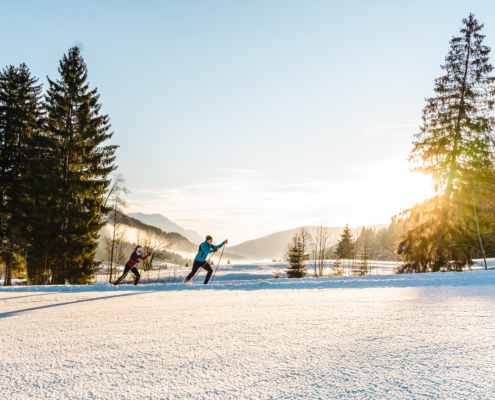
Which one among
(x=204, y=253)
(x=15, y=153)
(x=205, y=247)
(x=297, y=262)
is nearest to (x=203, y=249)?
(x=205, y=247)

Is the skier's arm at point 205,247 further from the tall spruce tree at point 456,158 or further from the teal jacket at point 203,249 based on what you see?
the tall spruce tree at point 456,158

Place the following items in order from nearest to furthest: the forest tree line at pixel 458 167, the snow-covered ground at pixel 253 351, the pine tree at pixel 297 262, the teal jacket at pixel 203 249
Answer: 1. the snow-covered ground at pixel 253 351
2. the teal jacket at pixel 203 249
3. the forest tree line at pixel 458 167
4. the pine tree at pixel 297 262

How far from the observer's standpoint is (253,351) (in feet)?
12.0

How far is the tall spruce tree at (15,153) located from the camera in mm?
20406

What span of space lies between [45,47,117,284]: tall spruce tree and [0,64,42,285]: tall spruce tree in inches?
68.3

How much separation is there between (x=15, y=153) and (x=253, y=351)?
24.4 meters

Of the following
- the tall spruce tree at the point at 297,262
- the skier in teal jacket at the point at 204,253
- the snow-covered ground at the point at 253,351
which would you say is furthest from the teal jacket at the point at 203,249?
the tall spruce tree at the point at 297,262

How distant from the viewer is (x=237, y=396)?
262cm

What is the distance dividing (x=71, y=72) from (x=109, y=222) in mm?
11023

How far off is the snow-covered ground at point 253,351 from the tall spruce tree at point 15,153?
17.0 m

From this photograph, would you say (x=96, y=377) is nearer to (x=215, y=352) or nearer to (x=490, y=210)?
(x=215, y=352)

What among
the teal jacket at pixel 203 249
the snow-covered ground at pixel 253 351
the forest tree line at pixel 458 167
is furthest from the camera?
Result: the forest tree line at pixel 458 167

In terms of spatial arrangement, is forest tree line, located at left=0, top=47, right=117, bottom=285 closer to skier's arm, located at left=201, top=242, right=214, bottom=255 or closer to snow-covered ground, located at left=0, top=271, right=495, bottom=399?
skier's arm, located at left=201, top=242, right=214, bottom=255

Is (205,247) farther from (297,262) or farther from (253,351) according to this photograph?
(297,262)
